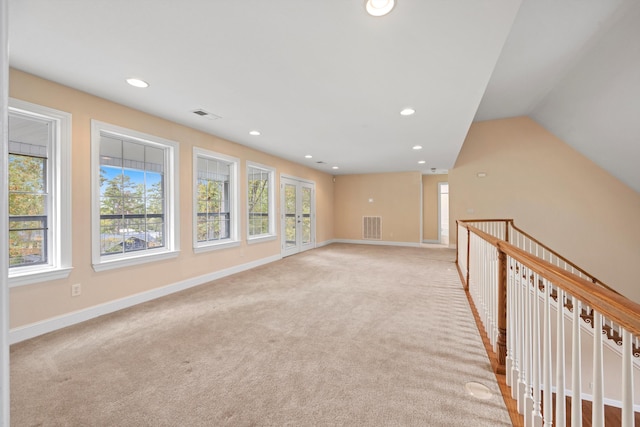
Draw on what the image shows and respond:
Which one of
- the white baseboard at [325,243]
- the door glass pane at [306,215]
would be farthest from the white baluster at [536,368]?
the white baseboard at [325,243]

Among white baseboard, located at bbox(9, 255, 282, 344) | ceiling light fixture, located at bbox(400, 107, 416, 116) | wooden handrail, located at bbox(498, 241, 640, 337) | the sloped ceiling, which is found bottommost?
white baseboard, located at bbox(9, 255, 282, 344)

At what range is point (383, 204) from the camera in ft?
28.9

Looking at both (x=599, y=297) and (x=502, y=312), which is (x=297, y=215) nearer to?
(x=502, y=312)

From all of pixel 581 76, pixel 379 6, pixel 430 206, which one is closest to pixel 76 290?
pixel 379 6

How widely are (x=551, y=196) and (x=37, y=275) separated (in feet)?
29.5

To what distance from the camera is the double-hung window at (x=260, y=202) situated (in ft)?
17.6

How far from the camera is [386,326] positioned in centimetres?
269

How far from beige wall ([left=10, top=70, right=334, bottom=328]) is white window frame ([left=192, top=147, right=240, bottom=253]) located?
8 cm

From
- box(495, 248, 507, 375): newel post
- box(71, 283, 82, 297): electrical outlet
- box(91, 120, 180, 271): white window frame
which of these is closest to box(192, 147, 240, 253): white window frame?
box(91, 120, 180, 271): white window frame

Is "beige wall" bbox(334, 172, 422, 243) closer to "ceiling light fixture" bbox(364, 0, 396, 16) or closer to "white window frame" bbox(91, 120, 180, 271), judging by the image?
"white window frame" bbox(91, 120, 180, 271)

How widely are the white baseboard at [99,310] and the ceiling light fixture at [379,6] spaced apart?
147 inches

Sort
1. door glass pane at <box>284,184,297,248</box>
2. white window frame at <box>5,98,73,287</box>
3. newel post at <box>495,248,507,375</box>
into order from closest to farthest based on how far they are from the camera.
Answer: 1. newel post at <box>495,248,507,375</box>
2. white window frame at <box>5,98,73,287</box>
3. door glass pane at <box>284,184,297,248</box>

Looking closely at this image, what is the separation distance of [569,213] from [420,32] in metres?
6.76

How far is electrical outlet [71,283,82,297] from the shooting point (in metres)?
2.73
